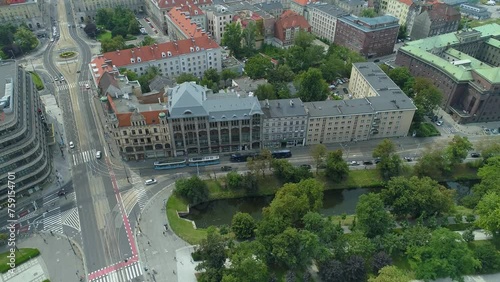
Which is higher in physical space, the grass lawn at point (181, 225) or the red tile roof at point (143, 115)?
the red tile roof at point (143, 115)

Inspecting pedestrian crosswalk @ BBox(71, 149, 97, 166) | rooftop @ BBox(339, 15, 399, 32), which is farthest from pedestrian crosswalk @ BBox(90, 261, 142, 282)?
rooftop @ BBox(339, 15, 399, 32)

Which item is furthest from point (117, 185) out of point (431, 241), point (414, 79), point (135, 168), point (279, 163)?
point (414, 79)

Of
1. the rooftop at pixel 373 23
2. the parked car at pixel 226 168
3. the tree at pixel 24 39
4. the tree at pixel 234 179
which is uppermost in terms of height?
the rooftop at pixel 373 23

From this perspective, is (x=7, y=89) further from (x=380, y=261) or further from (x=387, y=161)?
(x=387, y=161)

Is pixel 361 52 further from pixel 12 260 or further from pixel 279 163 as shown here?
pixel 12 260

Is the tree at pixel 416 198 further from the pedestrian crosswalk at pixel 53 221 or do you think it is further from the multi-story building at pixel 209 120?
the pedestrian crosswalk at pixel 53 221

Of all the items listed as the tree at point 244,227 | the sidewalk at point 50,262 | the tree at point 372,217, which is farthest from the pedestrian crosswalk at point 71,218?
the tree at point 372,217

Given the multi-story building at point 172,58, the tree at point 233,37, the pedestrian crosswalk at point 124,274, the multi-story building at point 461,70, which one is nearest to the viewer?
the pedestrian crosswalk at point 124,274
